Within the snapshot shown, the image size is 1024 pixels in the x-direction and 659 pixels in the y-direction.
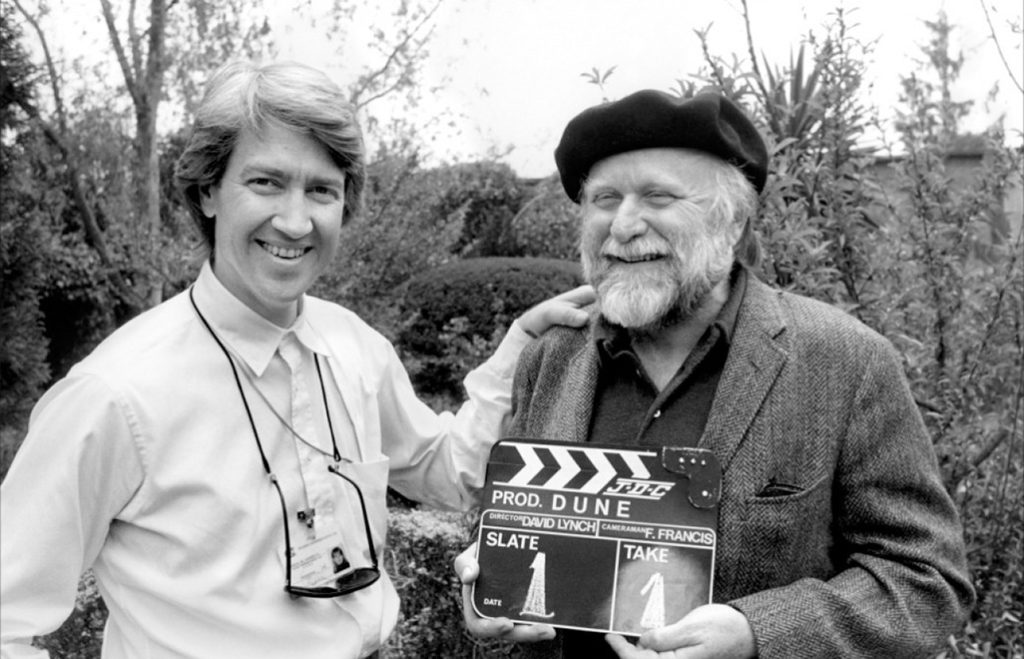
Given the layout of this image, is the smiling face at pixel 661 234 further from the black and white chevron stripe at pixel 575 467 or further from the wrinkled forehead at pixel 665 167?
the black and white chevron stripe at pixel 575 467

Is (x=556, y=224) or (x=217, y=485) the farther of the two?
(x=556, y=224)

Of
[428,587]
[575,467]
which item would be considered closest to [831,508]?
[575,467]

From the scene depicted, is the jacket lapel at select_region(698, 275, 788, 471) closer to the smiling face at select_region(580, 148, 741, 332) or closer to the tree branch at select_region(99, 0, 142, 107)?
the smiling face at select_region(580, 148, 741, 332)

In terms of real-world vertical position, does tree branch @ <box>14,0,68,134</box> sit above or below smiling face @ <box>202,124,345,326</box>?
above

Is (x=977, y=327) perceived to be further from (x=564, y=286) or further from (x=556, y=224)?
(x=556, y=224)

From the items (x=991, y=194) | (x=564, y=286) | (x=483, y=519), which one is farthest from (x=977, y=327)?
(x=564, y=286)

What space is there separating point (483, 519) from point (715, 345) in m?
0.64

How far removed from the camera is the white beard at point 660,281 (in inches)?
93.8

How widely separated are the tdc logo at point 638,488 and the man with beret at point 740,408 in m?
0.15

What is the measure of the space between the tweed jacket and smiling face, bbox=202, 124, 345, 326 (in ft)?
3.26

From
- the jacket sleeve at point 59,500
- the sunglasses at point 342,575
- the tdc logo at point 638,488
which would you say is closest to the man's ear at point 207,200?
the jacket sleeve at point 59,500

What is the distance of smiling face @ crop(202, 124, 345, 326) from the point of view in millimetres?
2410

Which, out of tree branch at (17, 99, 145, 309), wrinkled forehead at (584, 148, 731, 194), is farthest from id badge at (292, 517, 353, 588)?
tree branch at (17, 99, 145, 309)

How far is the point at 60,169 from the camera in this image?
27.1 ft
